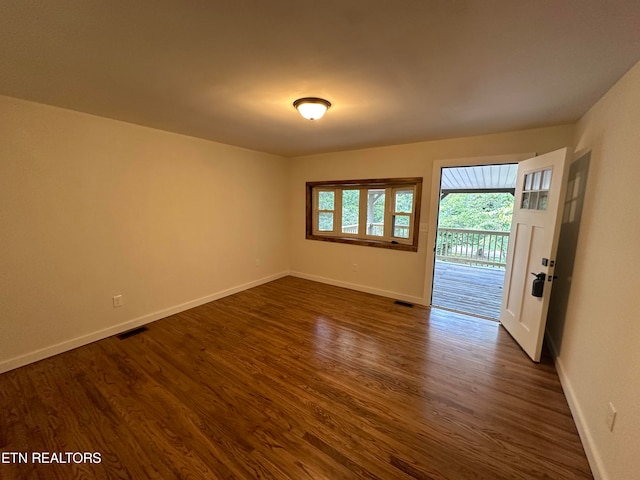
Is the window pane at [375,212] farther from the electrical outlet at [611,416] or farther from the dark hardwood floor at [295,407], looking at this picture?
the electrical outlet at [611,416]

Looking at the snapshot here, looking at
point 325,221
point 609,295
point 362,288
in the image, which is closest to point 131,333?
point 362,288

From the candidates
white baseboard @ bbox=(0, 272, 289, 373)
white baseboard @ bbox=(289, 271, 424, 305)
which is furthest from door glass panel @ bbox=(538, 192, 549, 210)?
white baseboard @ bbox=(0, 272, 289, 373)

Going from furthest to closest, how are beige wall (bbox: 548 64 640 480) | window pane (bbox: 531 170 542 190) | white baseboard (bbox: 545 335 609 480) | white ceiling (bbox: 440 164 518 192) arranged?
1. white ceiling (bbox: 440 164 518 192)
2. window pane (bbox: 531 170 542 190)
3. white baseboard (bbox: 545 335 609 480)
4. beige wall (bbox: 548 64 640 480)

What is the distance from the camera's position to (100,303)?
8.92 ft

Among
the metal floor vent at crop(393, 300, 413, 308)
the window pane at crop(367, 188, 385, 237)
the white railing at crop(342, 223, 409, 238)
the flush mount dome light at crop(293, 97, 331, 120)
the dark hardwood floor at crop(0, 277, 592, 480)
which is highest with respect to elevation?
the flush mount dome light at crop(293, 97, 331, 120)

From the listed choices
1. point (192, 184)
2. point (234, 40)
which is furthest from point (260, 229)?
point (234, 40)

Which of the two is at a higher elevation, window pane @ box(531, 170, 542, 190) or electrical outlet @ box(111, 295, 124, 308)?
window pane @ box(531, 170, 542, 190)

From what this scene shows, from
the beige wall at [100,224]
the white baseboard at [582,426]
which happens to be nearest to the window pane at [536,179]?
the white baseboard at [582,426]

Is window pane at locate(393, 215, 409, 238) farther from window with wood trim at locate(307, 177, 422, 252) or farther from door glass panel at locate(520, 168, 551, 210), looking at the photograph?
door glass panel at locate(520, 168, 551, 210)

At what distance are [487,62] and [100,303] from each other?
13.0 ft

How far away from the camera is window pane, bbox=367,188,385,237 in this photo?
425 cm

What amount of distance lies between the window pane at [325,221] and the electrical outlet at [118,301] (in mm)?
3153

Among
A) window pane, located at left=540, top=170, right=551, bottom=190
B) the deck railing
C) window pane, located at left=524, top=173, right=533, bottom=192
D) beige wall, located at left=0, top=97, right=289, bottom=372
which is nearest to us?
beige wall, located at left=0, top=97, right=289, bottom=372

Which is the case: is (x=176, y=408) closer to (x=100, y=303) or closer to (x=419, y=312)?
(x=100, y=303)
